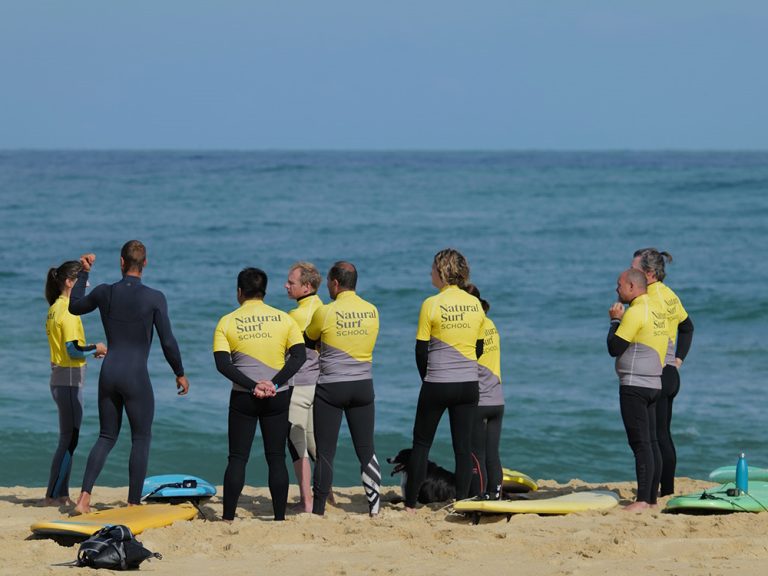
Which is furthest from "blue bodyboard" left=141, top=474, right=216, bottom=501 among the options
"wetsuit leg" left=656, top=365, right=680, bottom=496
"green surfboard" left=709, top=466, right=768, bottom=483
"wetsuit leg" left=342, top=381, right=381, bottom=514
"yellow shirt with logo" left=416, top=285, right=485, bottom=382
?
"green surfboard" left=709, top=466, right=768, bottom=483

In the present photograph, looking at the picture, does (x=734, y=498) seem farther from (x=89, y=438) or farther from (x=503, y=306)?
(x=503, y=306)

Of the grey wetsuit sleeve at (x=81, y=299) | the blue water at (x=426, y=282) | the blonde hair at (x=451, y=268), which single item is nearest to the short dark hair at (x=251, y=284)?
the grey wetsuit sleeve at (x=81, y=299)

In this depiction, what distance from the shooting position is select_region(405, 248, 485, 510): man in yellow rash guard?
24.2ft

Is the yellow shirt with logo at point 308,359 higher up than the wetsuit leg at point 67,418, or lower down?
higher up

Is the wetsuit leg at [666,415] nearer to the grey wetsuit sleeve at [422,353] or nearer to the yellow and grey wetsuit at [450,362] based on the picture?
the yellow and grey wetsuit at [450,362]

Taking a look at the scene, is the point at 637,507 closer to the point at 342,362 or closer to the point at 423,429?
the point at 423,429

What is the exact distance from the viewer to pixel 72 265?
773cm

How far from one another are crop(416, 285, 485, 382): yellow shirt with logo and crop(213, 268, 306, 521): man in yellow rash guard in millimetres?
893

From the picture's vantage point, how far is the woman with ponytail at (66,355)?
7707mm

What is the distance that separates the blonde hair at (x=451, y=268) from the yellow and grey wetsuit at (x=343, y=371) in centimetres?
53

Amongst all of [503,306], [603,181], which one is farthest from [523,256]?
[603,181]

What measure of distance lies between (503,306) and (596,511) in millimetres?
16223

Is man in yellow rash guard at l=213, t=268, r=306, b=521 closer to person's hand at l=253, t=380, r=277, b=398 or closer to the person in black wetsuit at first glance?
person's hand at l=253, t=380, r=277, b=398

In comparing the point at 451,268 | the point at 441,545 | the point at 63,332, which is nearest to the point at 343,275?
the point at 451,268
